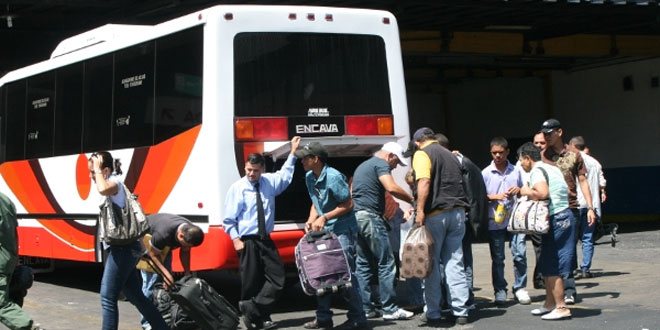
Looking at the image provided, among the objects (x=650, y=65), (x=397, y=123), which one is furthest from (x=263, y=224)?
(x=650, y=65)

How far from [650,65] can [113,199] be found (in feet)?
66.2

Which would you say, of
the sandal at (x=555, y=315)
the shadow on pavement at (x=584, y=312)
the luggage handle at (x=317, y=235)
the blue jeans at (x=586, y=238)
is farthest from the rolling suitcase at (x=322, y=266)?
the blue jeans at (x=586, y=238)

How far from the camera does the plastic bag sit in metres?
9.28

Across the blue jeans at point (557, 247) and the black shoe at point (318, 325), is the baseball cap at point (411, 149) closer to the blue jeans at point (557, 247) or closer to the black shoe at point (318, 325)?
the blue jeans at point (557, 247)

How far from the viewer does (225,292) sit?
13422 millimetres

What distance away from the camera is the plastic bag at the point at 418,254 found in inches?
365

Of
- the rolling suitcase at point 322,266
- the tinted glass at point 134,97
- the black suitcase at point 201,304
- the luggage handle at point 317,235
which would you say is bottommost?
the black suitcase at point 201,304

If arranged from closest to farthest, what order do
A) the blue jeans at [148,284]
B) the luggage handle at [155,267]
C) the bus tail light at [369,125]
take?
1. the luggage handle at [155,267]
2. the blue jeans at [148,284]
3. the bus tail light at [369,125]

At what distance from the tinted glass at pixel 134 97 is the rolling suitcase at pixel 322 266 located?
325 centimetres

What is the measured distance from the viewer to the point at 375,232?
992 cm

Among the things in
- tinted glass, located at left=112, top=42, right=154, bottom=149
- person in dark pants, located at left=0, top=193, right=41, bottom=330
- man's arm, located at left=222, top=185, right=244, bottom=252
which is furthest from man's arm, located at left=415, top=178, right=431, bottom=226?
tinted glass, located at left=112, top=42, right=154, bottom=149

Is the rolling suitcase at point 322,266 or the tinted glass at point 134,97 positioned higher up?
the tinted glass at point 134,97

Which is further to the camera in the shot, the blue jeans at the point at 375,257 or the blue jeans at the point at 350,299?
the blue jeans at the point at 375,257

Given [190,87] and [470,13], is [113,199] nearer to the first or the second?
[190,87]
